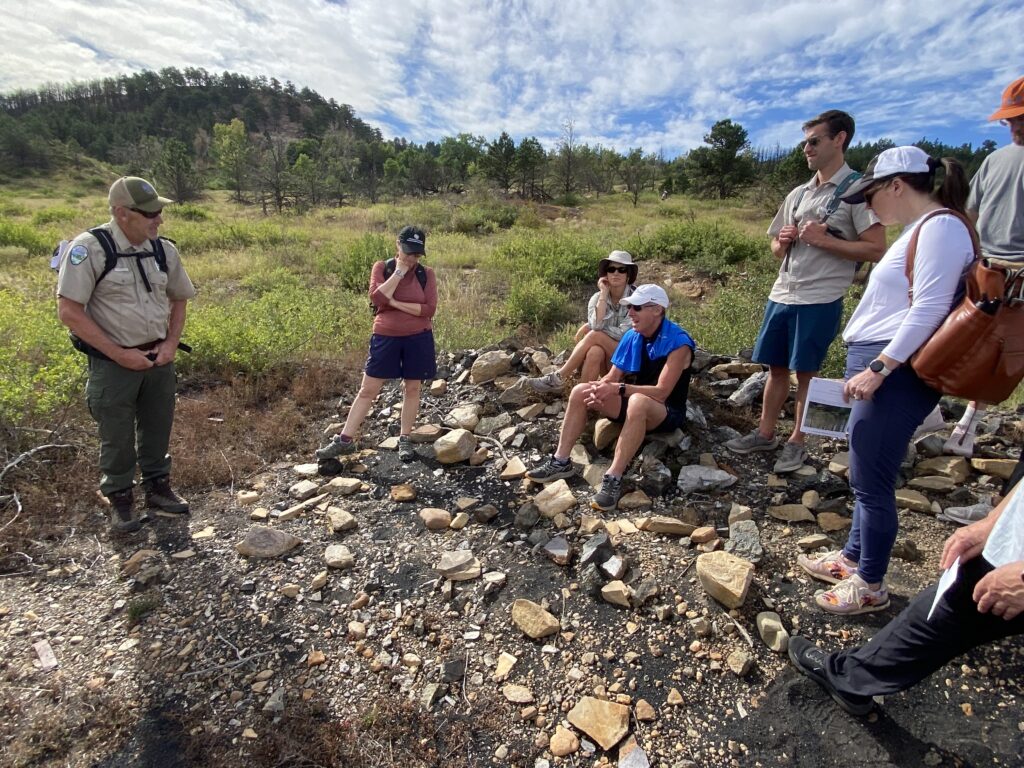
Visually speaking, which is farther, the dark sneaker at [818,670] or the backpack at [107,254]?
the backpack at [107,254]

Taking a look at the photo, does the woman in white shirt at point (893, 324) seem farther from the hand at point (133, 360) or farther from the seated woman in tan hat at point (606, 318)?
the hand at point (133, 360)

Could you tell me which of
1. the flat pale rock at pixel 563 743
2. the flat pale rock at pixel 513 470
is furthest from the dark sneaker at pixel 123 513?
the flat pale rock at pixel 563 743

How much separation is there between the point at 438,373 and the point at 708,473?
8.67ft

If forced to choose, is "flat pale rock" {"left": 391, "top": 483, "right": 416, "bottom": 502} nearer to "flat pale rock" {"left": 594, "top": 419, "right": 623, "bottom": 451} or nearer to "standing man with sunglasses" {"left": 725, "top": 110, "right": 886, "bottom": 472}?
"flat pale rock" {"left": 594, "top": 419, "right": 623, "bottom": 451}

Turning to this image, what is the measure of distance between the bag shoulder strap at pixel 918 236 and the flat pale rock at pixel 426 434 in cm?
298

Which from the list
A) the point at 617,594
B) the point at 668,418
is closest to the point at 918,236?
the point at 668,418

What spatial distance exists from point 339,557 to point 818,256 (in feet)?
10.0

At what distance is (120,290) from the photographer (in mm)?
2781

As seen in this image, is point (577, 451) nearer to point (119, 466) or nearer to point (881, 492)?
point (881, 492)

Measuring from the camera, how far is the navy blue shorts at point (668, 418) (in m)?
3.32

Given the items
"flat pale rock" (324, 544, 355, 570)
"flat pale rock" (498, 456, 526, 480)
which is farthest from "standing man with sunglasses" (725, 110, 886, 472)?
"flat pale rock" (324, 544, 355, 570)

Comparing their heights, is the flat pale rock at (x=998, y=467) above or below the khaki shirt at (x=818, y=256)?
below

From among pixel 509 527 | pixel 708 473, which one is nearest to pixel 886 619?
pixel 708 473

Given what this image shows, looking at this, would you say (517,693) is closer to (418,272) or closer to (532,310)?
(418,272)
